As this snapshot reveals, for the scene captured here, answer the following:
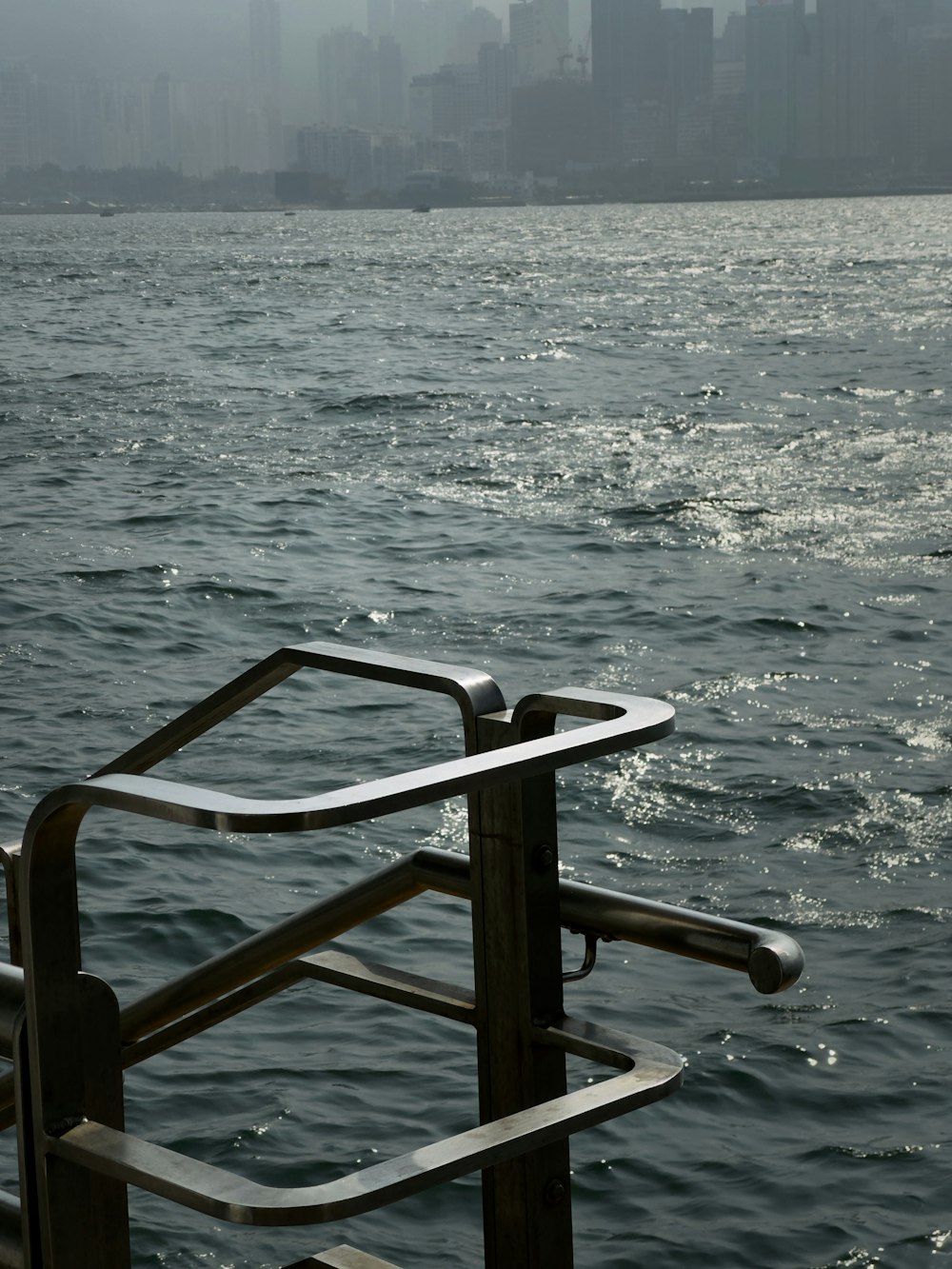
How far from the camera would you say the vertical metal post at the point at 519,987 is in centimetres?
146

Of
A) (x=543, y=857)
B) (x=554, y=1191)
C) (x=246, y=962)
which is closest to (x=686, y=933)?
(x=543, y=857)

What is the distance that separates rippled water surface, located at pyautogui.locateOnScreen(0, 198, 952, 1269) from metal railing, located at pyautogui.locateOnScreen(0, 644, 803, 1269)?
3.01 metres

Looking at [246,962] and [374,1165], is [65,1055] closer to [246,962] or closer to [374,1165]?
[374,1165]

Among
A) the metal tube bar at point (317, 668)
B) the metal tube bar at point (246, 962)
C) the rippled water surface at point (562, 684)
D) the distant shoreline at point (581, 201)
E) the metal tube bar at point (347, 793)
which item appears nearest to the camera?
the metal tube bar at point (347, 793)

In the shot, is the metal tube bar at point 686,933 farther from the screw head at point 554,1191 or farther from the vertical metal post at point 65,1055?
the vertical metal post at point 65,1055

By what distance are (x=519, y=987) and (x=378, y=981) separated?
134 mm

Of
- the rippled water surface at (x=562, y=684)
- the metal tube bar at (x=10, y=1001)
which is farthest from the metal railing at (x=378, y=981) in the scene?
the rippled water surface at (x=562, y=684)

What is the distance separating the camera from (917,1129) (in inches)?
191

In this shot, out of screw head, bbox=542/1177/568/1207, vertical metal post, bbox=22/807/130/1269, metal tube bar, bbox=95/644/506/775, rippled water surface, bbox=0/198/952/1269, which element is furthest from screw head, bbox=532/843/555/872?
rippled water surface, bbox=0/198/952/1269

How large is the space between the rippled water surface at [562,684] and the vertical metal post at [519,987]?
3006mm

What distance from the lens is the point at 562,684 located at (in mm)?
9695

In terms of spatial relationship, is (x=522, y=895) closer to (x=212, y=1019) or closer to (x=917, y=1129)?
(x=212, y=1019)

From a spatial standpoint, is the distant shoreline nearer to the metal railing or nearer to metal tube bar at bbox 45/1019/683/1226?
the metal railing

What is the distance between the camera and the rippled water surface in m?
4.78
